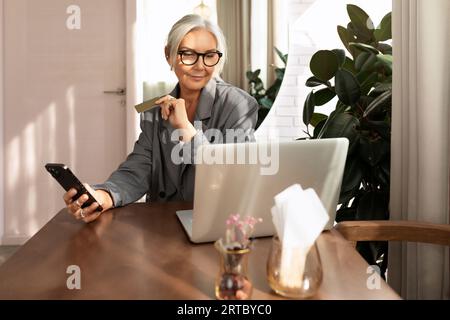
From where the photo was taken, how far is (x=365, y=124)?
178 centimetres

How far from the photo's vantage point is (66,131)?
3.42 m

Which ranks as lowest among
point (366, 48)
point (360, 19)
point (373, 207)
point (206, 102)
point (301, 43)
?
point (373, 207)

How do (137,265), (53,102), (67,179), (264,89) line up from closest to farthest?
(137,265) < (67,179) < (264,89) < (53,102)

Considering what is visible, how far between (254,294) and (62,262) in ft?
1.26

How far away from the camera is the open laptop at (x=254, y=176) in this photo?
89 cm

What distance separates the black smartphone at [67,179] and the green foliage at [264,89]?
7.19 ft

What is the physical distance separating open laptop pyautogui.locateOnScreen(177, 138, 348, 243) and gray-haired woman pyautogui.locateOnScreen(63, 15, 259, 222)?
1.44ft

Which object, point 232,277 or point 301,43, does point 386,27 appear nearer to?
point 301,43

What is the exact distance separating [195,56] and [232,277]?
3.00ft

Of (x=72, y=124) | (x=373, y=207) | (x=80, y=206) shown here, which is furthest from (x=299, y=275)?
(x=72, y=124)

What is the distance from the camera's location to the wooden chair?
113 cm

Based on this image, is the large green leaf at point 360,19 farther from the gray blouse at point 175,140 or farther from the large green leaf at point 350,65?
the gray blouse at point 175,140

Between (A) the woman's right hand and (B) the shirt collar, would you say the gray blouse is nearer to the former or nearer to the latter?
(B) the shirt collar

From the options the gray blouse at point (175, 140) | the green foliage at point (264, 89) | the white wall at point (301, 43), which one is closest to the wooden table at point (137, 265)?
the gray blouse at point (175, 140)
